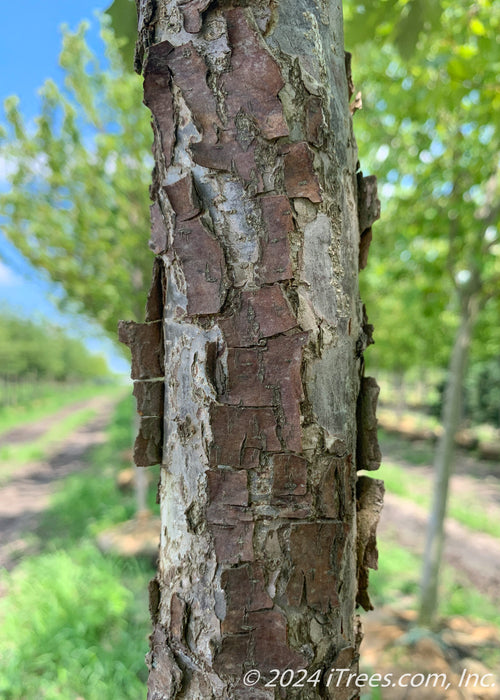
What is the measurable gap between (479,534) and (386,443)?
22.7 feet

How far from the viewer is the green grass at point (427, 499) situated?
6.39 meters

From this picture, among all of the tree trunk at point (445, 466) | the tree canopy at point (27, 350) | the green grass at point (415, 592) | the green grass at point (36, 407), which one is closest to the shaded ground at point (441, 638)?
the green grass at point (415, 592)

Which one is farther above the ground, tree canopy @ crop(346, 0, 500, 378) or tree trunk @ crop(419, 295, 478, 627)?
tree canopy @ crop(346, 0, 500, 378)

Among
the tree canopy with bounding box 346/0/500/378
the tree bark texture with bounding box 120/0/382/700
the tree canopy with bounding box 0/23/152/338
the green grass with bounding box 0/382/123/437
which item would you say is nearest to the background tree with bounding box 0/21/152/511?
the tree canopy with bounding box 0/23/152/338

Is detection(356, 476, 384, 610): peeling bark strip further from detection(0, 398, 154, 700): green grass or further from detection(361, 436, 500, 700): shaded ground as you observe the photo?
detection(0, 398, 154, 700): green grass

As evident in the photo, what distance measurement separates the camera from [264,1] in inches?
29.7

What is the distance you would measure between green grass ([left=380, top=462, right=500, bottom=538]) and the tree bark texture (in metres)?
6.41

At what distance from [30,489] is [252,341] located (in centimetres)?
908

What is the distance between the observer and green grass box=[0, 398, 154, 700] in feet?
10.2

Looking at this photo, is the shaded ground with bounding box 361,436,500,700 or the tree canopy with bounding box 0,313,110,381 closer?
the shaded ground with bounding box 361,436,500,700

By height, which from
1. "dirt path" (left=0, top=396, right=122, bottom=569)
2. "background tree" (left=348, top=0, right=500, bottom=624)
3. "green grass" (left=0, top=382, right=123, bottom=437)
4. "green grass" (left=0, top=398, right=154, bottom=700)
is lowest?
"green grass" (left=0, top=382, right=123, bottom=437)

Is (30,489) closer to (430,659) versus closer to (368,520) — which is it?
A: (430,659)

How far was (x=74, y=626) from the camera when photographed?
12.2ft

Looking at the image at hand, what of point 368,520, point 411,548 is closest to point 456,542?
point 411,548
